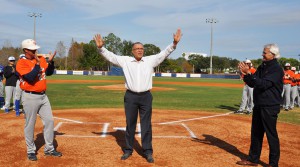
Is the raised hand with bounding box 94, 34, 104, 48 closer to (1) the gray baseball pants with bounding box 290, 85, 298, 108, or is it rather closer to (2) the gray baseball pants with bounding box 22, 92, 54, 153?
(2) the gray baseball pants with bounding box 22, 92, 54, 153

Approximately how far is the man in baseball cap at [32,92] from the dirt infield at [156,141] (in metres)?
0.37

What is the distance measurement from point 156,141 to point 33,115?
303 cm

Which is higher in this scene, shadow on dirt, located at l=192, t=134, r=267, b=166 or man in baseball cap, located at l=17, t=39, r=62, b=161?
man in baseball cap, located at l=17, t=39, r=62, b=161

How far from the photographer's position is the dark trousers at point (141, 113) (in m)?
5.62

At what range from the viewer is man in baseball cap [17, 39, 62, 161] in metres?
5.29

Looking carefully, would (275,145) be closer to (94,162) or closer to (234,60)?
(94,162)

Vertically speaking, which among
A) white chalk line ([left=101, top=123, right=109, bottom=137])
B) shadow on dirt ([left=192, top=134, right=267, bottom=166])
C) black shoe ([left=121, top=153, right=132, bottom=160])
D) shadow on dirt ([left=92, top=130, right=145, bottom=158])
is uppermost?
black shoe ([left=121, top=153, right=132, bottom=160])

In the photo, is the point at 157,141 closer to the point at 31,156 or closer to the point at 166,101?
the point at 31,156

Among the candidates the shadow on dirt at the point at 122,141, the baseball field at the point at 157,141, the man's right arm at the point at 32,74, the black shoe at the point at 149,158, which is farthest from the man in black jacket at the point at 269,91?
the man's right arm at the point at 32,74

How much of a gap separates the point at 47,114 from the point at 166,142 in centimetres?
293

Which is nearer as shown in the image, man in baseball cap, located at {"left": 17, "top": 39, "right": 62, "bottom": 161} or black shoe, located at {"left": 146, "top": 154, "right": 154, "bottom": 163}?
man in baseball cap, located at {"left": 17, "top": 39, "right": 62, "bottom": 161}

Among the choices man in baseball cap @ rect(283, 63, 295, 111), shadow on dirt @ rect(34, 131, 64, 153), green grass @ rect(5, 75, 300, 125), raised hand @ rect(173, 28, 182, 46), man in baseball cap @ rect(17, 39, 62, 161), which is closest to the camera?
man in baseball cap @ rect(17, 39, 62, 161)

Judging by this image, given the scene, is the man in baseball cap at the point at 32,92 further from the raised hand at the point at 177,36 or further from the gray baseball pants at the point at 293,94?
the gray baseball pants at the point at 293,94

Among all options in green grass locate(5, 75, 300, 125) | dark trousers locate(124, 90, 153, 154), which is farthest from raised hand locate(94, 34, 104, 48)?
green grass locate(5, 75, 300, 125)
